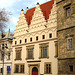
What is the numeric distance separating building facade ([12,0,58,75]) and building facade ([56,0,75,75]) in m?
7.96

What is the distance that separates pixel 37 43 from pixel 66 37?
11823mm

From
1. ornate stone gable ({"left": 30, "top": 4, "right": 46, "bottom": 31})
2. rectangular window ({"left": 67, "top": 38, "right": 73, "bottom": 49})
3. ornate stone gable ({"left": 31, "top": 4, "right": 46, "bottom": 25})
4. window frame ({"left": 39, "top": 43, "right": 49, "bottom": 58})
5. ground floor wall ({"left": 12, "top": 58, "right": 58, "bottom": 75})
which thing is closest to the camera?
rectangular window ({"left": 67, "top": 38, "right": 73, "bottom": 49})

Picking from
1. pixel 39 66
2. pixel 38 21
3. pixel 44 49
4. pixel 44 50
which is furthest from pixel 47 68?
pixel 38 21

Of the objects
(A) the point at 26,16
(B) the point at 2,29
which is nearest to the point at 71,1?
(B) the point at 2,29

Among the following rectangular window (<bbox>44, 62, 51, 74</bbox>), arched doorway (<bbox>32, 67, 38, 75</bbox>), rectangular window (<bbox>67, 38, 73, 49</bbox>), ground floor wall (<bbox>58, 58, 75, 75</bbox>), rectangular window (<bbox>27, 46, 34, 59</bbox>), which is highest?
rectangular window (<bbox>67, 38, 73, 49</bbox>)

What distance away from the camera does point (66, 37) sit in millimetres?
15086

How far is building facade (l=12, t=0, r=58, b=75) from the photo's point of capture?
2430 cm

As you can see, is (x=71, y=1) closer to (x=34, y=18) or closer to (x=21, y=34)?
(x=34, y=18)

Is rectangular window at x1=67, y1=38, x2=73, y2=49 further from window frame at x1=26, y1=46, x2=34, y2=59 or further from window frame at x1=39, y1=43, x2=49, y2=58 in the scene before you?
window frame at x1=26, y1=46, x2=34, y2=59

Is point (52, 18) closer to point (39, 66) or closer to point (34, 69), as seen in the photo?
point (39, 66)

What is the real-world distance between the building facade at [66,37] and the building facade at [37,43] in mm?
7963

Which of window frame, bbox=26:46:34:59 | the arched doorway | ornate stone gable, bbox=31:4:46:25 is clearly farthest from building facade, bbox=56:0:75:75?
window frame, bbox=26:46:34:59

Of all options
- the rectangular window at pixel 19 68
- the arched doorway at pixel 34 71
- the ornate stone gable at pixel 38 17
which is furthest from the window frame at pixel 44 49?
the rectangular window at pixel 19 68

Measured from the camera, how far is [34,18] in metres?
28.2
